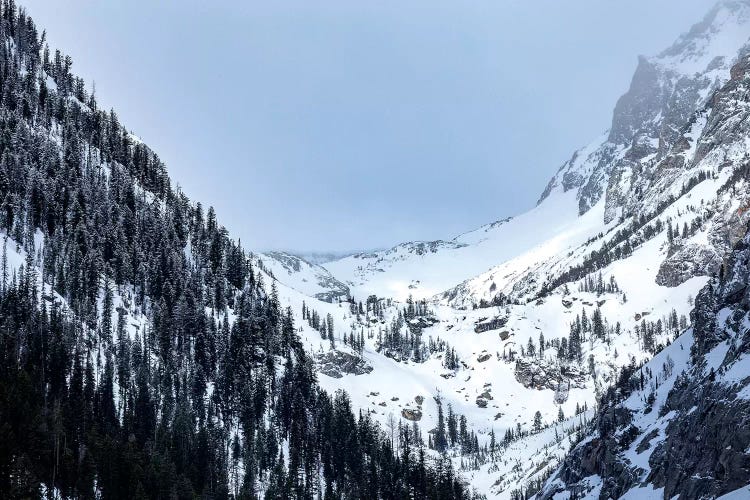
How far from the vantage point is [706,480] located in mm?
68312

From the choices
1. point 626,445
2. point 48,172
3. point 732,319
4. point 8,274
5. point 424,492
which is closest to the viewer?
point 732,319

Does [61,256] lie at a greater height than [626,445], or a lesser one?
greater

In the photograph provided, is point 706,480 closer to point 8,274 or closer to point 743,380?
point 743,380

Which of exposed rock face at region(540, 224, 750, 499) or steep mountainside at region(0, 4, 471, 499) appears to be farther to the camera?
steep mountainside at region(0, 4, 471, 499)

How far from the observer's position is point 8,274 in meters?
143

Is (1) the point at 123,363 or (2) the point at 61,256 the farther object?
(2) the point at 61,256

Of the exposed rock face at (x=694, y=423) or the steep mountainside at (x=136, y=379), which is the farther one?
the steep mountainside at (x=136, y=379)

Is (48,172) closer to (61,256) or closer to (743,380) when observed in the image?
(61,256)

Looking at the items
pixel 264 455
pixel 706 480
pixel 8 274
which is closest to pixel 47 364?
pixel 8 274

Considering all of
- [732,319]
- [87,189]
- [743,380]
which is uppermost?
[87,189]

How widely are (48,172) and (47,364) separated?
285 ft

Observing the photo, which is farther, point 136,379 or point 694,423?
point 136,379

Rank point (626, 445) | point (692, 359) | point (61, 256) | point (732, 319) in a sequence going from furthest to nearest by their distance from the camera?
1. point (61, 256)
2. point (692, 359)
3. point (626, 445)
4. point (732, 319)

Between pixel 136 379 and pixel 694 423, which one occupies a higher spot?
pixel 136 379
